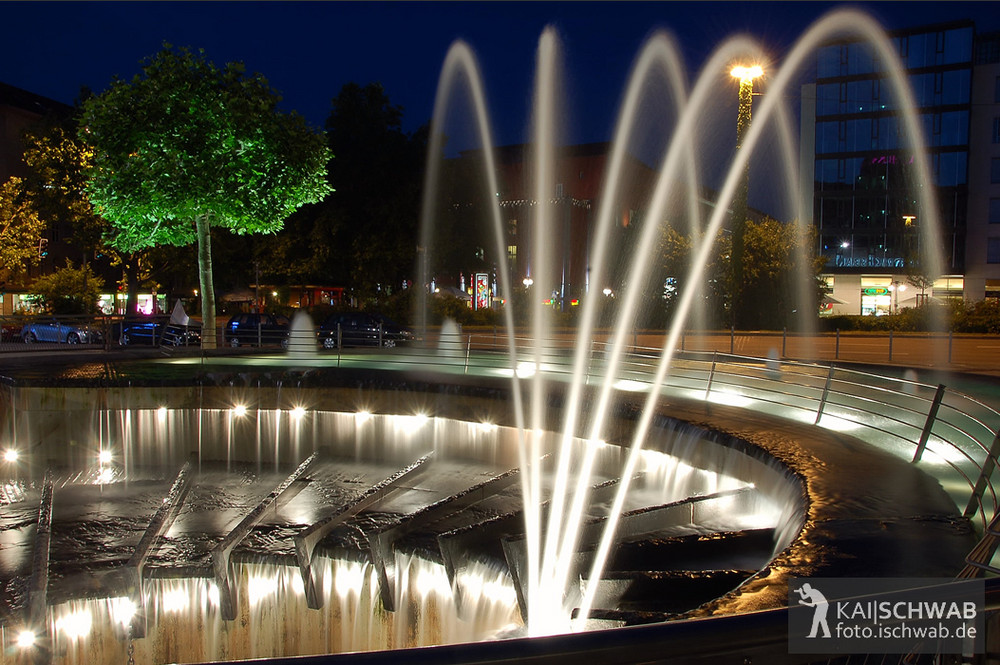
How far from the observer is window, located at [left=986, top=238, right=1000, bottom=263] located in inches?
2569

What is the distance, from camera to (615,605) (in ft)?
30.3

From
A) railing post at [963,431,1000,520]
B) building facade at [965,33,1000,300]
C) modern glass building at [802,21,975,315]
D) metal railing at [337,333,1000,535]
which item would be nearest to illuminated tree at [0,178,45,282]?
metal railing at [337,333,1000,535]

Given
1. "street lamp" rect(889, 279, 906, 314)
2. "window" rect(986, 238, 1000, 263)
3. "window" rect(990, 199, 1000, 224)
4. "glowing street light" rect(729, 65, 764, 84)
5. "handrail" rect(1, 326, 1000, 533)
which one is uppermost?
"window" rect(990, 199, 1000, 224)

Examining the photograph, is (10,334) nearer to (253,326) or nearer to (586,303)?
(253,326)

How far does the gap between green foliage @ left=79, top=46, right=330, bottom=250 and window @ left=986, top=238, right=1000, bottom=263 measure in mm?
58664

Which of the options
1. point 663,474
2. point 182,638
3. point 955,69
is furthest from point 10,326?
→ point 955,69

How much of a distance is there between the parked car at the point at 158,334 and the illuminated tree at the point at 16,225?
14.7 m

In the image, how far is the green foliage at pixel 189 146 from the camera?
2650 cm

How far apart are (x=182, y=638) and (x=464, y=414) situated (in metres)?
8.42

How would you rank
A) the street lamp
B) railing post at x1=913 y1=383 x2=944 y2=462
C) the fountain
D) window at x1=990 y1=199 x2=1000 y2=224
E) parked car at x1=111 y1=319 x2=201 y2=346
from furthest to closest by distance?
the street lamp, window at x1=990 y1=199 x2=1000 y2=224, parked car at x1=111 y1=319 x2=201 y2=346, railing post at x1=913 y1=383 x2=944 y2=462, the fountain

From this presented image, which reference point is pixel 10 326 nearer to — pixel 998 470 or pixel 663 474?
pixel 663 474

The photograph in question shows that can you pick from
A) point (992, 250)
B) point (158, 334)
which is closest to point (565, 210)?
point (992, 250)

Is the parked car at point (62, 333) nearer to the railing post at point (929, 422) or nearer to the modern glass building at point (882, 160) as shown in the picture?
the railing post at point (929, 422)

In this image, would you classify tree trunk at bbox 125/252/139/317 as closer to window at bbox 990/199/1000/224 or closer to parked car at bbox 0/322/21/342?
parked car at bbox 0/322/21/342
